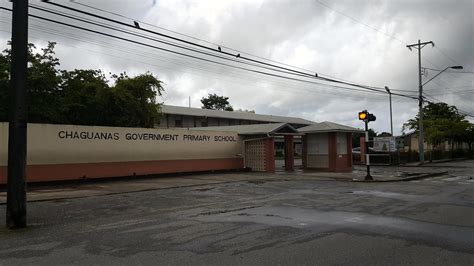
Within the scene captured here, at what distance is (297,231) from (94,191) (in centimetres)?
1025

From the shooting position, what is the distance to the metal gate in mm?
28438

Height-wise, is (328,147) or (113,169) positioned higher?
(328,147)

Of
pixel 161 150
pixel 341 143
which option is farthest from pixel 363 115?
pixel 161 150

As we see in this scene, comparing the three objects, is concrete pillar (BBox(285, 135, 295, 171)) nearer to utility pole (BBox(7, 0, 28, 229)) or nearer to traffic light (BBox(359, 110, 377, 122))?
traffic light (BBox(359, 110, 377, 122))

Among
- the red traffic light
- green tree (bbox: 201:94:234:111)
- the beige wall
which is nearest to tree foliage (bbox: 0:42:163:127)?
the beige wall

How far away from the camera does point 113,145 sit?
21.7m

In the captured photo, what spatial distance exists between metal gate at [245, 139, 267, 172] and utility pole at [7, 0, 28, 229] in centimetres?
1956

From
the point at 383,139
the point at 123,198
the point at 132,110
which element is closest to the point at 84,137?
the point at 123,198

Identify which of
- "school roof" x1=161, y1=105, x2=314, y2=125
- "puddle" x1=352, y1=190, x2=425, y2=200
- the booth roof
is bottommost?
"puddle" x1=352, y1=190, x2=425, y2=200

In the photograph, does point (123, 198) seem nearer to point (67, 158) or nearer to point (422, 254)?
point (67, 158)

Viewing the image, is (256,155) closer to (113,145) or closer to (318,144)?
(318,144)

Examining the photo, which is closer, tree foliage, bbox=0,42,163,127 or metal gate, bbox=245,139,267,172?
tree foliage, bbox=0,42,163,127

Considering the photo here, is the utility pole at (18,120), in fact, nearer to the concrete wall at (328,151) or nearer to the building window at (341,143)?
the concrete wall at (328,151)

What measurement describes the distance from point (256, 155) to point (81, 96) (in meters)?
11.6
